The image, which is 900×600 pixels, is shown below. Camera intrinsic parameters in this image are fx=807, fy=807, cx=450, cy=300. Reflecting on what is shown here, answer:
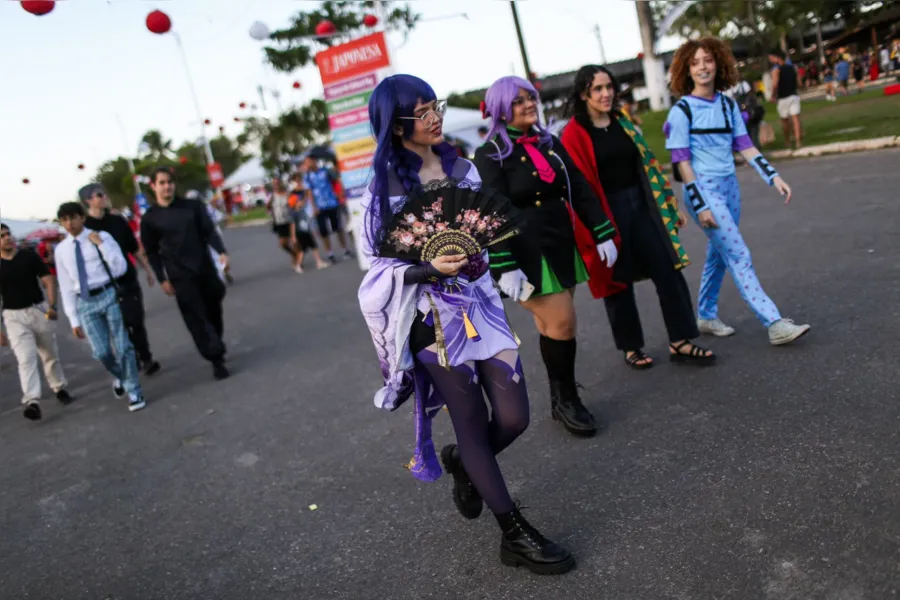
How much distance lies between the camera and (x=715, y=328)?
553 cm

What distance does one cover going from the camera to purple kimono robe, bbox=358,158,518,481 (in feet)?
10.00

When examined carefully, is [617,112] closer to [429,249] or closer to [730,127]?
[730,127]

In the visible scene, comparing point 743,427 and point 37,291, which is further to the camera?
point 37,291

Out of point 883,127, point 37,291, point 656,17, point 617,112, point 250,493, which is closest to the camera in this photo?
point 250,493

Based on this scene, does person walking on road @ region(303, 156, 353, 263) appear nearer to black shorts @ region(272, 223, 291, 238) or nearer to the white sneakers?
black shorts @ region(272, 223, 291, 238)

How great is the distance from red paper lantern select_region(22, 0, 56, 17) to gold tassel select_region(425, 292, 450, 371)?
4.33 meters

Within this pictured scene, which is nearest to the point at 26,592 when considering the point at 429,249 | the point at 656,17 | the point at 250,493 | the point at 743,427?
the point at 250,493

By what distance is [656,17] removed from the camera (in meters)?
45.8

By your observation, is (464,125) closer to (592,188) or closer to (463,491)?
(592,188)

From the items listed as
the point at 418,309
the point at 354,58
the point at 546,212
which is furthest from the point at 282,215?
the point at 418,309

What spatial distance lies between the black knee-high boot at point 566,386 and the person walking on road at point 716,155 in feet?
4.43

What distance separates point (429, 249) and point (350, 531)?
62.3 inches

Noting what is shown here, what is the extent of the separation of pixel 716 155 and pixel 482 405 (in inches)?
109

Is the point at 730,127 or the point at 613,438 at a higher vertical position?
the point at 730,127
